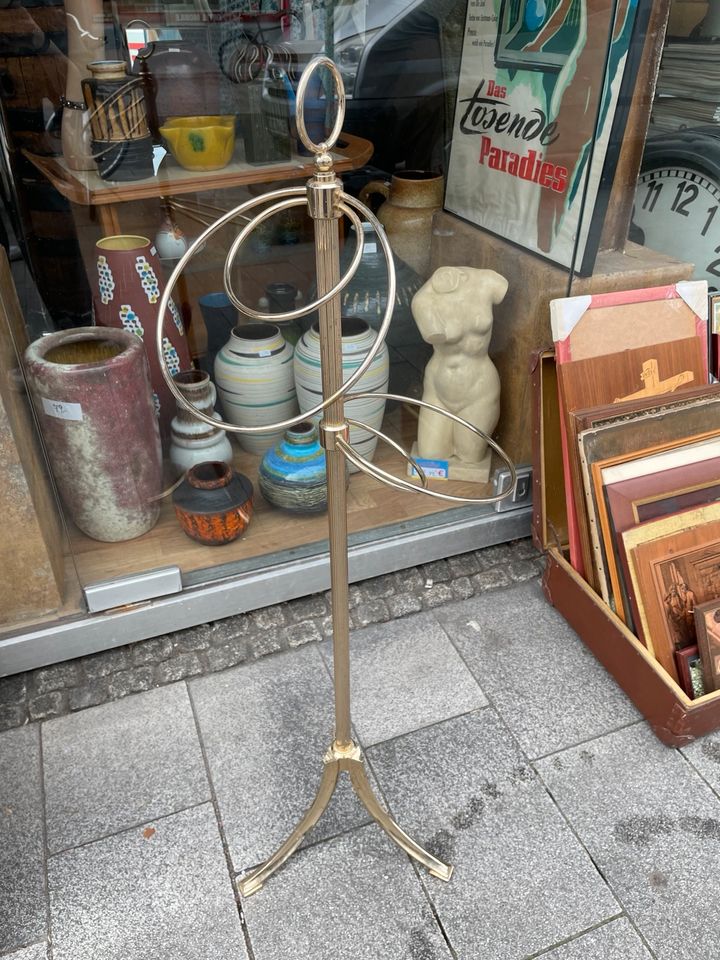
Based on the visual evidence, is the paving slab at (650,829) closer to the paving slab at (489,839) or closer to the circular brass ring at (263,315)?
the paving slab at (489,839)

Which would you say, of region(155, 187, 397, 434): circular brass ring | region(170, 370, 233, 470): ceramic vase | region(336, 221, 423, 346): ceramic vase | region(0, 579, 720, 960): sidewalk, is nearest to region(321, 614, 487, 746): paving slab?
region(0, 579, 720, 960): sidewalk

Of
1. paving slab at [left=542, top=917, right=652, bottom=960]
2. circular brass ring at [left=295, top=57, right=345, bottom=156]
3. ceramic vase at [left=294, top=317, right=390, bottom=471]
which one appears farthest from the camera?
ceramic vase at [left=294, top=317, right=390, bottom=471]

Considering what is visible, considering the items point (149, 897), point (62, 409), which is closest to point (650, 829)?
point (149, 897)

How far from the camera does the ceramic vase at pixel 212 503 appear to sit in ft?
6.25

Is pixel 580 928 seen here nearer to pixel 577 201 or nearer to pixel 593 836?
pixel 593 836

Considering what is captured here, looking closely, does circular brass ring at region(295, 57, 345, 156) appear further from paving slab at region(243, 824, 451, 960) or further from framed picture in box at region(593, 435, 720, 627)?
paving slab at region(243, 824, 451, 960)

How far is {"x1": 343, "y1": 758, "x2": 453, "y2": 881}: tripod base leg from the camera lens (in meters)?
1.36

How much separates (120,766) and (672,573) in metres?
1.36

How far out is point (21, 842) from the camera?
56.7 inches

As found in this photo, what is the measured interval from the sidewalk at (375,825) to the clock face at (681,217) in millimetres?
1298

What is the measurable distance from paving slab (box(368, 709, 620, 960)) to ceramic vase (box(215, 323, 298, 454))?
1.01 metres

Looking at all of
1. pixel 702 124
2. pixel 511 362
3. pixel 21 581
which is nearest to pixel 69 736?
pixel 21 581

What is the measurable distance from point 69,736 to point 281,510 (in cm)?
80

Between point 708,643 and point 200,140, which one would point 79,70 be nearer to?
point 200,140
